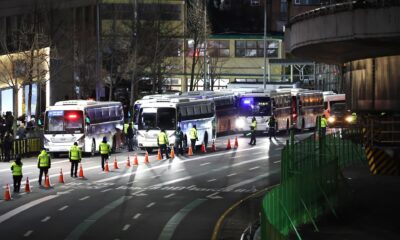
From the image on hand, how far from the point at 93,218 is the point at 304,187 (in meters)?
6.21

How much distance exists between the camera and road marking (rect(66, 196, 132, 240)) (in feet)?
72.0

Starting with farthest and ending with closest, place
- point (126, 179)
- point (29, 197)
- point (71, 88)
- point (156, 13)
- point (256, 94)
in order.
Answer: point (156, 13) → point (71, 88) → point (256, 94) → point (126, 179) → point (29, 197)

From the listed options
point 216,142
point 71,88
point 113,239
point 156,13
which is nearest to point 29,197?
point 113,239

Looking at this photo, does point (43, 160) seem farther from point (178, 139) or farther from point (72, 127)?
point (178, 139)

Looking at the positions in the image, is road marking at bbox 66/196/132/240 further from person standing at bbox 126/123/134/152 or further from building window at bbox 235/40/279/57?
building window at bbox 235/40/279/57

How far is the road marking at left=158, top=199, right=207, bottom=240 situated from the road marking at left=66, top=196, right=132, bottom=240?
84.3 inches

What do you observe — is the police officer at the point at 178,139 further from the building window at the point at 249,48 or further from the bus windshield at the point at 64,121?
the building window at the point at 249,48

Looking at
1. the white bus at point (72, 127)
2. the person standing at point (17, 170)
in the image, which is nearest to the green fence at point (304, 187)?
the person standing at point (17, 170)

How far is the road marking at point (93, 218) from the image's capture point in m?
22.0

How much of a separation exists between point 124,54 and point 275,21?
47748 millimetres

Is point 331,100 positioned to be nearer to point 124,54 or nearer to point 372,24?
point 124,54

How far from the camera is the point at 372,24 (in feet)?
102

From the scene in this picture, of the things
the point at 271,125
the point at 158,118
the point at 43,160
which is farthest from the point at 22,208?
the point at 271,125

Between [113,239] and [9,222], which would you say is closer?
[113,239]
